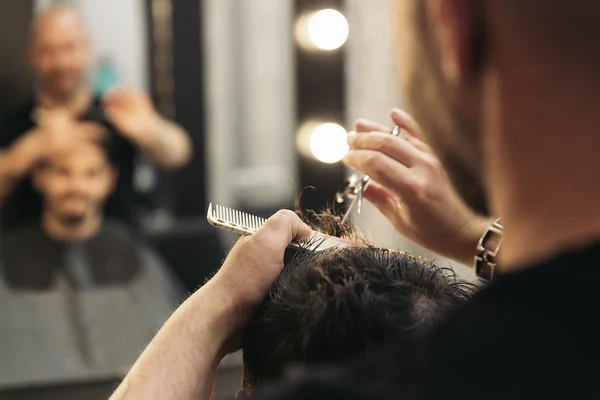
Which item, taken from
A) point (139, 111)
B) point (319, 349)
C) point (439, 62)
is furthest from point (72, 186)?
point (439, 62)

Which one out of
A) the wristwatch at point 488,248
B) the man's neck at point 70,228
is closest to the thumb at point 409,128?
the wristwatch at point 488,248

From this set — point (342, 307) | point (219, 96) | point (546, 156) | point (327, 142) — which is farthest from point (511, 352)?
point (327, 142)

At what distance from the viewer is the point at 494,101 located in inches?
14.2

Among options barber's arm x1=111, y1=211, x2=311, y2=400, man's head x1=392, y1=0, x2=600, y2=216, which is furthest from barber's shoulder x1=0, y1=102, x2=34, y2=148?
man's head x1=392, y1=0, x2=600, y2=216

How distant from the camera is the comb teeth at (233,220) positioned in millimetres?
667

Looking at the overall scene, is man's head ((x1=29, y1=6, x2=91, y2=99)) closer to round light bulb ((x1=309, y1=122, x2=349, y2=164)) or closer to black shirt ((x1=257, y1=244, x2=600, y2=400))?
round light bulb ((x1=309, y1=122, x2=349, y2=164))

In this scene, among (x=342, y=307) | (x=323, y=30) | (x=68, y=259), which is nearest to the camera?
(x=342, y=307)

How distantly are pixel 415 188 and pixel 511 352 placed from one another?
0.46 metres

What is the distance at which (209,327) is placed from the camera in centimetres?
62

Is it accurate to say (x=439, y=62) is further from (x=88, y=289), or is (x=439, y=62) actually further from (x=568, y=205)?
(x=88, y=289)

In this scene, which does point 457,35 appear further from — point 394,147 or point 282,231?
point 394,147

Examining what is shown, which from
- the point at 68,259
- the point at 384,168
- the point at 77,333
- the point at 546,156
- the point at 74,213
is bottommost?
the point at 77,333

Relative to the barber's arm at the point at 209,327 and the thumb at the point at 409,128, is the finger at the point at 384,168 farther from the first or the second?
the barber's arm at the point at 209,327

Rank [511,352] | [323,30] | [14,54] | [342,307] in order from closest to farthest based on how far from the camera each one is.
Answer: [511,352]
[342,307]
[14,54]
[323,30]
